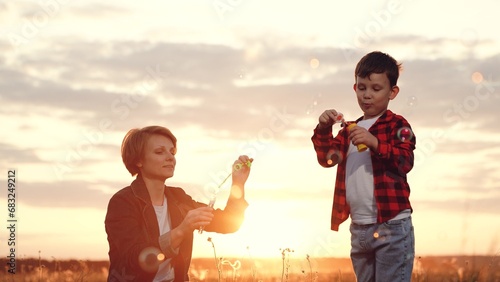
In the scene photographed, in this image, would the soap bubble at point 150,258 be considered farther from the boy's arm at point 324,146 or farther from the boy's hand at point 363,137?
the boy's hand at point 363,137

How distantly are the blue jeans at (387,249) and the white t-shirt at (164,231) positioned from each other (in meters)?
1.54

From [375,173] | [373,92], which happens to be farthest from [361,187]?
[373,92]

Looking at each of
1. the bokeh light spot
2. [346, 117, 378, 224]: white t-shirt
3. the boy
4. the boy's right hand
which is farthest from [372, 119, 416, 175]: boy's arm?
the bokeh light spot

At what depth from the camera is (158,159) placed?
21.2 ft

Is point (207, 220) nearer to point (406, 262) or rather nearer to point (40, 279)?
point (406, 262)

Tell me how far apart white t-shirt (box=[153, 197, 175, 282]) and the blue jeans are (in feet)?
5.06

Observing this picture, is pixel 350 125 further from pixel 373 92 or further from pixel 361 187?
pixel 361 187

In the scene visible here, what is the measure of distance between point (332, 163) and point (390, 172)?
0.47 m

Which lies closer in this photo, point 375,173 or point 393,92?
point 375,173

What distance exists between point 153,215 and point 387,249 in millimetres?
1932

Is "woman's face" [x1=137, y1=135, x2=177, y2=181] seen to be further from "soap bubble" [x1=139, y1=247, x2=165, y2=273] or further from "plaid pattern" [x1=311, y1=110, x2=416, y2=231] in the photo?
"plaid pattern" [x1=311, y1=110, x2=416, y2=231]

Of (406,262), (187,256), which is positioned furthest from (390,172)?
(187,256)

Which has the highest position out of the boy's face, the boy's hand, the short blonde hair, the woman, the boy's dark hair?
the boy's dark hair

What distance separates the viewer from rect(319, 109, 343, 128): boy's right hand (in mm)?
5891
